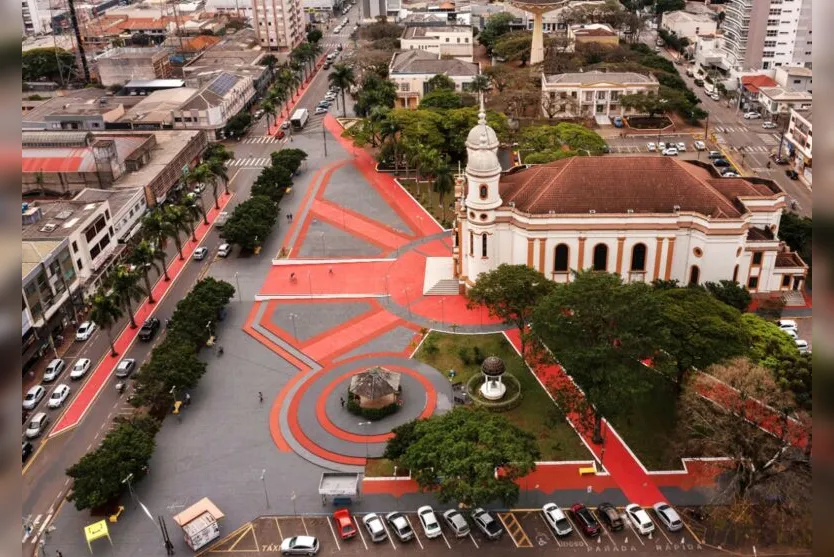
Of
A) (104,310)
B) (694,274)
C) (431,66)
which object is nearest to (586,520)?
(694,274)

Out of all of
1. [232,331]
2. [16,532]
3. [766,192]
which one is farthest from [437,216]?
[16,532]

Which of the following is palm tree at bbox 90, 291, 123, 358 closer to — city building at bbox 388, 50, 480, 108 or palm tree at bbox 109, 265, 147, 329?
palm tree at bbox 109, 265, 147, 329

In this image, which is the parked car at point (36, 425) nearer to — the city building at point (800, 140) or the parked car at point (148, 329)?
the parked car at point (148, 329)

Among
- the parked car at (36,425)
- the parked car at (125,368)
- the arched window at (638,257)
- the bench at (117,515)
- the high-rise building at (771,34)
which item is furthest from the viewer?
the high-rise building at (771,34)

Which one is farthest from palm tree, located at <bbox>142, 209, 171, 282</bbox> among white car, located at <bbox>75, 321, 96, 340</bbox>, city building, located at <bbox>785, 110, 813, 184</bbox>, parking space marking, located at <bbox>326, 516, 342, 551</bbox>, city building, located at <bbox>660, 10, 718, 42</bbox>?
city building, located at <bbox>660, 10, 718, 42</bbox>

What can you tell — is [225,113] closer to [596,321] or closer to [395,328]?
[395,328]

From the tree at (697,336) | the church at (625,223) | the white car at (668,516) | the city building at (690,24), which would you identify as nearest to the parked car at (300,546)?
the white car at (668,516)
